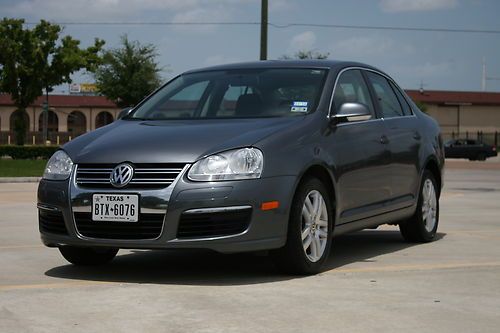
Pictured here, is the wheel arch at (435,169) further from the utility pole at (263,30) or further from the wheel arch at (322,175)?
the utility pole at (263,30)

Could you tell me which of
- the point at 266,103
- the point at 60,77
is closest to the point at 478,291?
the point at 266,103

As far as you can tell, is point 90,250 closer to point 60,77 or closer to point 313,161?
point 313,161

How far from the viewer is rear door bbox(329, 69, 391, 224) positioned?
697 centimetres

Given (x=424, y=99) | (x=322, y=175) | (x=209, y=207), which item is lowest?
(x=209, y=207)

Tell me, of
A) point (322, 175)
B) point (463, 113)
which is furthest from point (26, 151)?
point (463, 113)

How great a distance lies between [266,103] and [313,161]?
2.49 ft

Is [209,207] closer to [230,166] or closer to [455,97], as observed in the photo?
[230,166]

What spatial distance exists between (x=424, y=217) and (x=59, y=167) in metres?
3.73

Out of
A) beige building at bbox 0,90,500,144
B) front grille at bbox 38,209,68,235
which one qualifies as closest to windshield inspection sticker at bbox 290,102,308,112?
front grille at bbox 38,209,68,235

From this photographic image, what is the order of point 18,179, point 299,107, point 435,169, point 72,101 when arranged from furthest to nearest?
point 72,101, point 18,179, point 435,169, point 299,107

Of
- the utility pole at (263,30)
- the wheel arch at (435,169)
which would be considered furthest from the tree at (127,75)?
the wheel arch at (435,169)

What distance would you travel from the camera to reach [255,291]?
229 inches

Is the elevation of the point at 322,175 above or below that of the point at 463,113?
below

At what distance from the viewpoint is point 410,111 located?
342 inches
